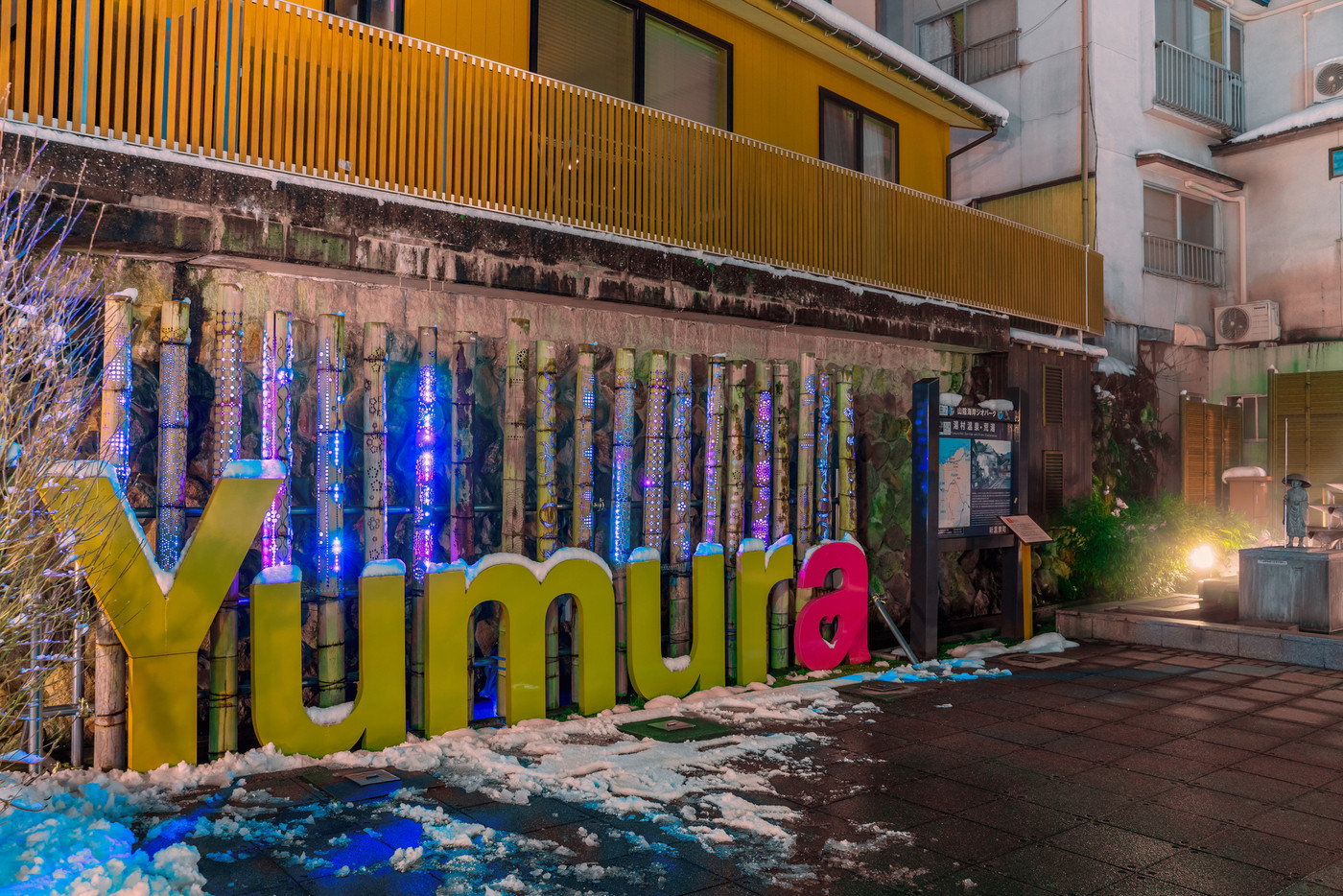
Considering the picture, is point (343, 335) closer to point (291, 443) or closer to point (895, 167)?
point (291, 443)

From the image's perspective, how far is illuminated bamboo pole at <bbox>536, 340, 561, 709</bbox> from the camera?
8.00 m

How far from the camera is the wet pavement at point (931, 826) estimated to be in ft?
15.1

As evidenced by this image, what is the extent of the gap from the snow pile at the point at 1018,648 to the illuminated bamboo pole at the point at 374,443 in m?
6.73

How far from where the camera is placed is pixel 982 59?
66.2 feet

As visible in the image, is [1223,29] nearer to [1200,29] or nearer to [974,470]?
[1200,29]

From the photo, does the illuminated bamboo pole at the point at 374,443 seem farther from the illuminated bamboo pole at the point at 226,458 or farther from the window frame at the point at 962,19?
the window frame at the point at 962,19

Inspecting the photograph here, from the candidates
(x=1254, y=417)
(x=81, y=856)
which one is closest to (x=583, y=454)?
(x=81, y=856)

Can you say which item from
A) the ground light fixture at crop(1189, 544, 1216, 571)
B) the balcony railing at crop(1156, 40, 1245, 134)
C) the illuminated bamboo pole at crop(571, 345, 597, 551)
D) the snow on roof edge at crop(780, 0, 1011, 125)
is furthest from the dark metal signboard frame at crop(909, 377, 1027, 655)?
the balcony railing at crop(1156, 40, 1245, 134)

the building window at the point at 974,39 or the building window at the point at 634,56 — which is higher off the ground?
the building window at the point at 974,39

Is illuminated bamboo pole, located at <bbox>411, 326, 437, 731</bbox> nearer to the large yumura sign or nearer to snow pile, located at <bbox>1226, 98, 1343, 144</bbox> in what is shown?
the large yumura sign

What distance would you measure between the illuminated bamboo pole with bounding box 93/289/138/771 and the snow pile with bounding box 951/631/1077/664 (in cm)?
827

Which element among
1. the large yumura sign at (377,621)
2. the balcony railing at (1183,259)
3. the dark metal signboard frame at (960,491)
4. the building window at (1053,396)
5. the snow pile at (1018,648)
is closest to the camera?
the large yumura sign at (377,621)

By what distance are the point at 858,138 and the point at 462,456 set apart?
10175 mm

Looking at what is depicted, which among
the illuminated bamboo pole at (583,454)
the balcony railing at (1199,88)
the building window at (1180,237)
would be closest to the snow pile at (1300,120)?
the balcony railing at (1199,88)
